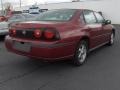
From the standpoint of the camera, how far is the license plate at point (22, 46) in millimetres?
4801

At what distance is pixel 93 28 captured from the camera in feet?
20.0

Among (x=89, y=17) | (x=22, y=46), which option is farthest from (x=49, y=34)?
(x=89, y=17)

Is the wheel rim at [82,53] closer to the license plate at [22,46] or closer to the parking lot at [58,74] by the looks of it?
the parking lot at [58,74]

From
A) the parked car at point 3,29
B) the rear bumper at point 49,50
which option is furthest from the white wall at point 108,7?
the rear bumper at point 49,50

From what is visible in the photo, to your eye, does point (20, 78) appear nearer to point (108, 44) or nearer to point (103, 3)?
point (108, 44)

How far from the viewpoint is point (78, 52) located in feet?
17.7

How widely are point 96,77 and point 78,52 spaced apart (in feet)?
2.96

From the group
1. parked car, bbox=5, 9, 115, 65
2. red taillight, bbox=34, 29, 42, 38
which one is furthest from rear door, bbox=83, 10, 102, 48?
red taillight, bbox=34, 29, 42, 38

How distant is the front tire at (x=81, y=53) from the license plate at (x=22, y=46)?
1.17 m

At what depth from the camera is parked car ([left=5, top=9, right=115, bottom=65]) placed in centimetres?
465

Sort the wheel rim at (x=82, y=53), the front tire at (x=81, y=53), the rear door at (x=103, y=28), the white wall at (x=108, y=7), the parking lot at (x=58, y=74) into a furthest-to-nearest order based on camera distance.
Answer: the white wall at (x=108, y=7), the rear door at (x=103, y=28), the wheel rim at (x=82, y=53), the front tire at (x=81, y=53), the parking lot at (x=58, y=74)

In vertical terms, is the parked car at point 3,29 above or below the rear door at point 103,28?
below

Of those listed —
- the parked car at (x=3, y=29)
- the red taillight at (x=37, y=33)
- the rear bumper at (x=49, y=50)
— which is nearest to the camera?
the rear bumper at (x=49, y=50)

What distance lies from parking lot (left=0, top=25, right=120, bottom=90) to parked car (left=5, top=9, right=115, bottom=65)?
14.8 inches
